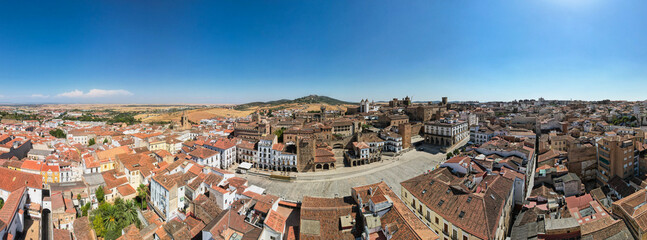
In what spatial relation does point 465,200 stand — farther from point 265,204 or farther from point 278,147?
point 278,147

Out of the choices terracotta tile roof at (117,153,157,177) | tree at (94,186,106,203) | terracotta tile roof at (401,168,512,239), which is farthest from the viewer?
terracotta tile roof at (117,153,157,177)

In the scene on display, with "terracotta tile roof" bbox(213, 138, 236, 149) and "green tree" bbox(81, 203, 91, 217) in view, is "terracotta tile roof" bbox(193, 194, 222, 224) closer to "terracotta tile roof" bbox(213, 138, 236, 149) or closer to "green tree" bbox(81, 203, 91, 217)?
"green tree" bbox(81, 203, 91, 217)

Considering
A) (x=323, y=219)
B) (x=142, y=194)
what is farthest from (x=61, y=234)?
(x=323, y=219)

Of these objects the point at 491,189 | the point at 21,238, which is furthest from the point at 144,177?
the point at 491,189

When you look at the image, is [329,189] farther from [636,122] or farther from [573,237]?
[636,122]

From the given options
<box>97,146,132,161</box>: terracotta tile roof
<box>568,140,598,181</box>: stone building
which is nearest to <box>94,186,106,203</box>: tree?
<box>97,146,132,161</box>: terracotta tile roof
